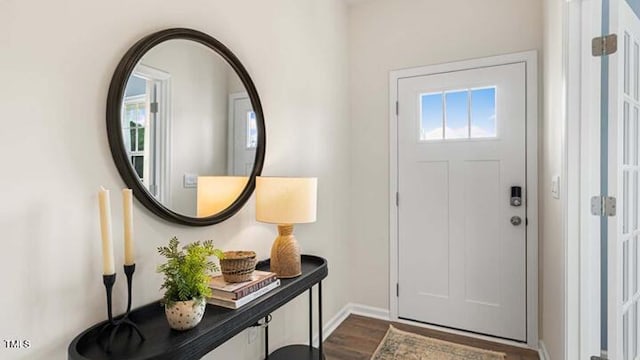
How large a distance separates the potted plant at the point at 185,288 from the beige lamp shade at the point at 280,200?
1.76ft

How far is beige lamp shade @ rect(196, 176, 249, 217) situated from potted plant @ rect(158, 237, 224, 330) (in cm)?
40

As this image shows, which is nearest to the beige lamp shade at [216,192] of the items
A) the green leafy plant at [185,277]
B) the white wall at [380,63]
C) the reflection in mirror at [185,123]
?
the reflection in mirror at [185,123]

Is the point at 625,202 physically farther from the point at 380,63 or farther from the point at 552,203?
the point at 380,63

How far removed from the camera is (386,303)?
297 cm

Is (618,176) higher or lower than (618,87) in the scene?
lower

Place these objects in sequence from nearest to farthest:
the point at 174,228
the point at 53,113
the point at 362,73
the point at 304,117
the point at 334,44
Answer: the point at 53,113 → the point at 174,228 → the point at 304,117 → the point at 334,44 → the point at 362,73

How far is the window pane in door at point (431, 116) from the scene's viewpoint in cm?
278

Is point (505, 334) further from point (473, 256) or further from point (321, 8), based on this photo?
point (321, 8)

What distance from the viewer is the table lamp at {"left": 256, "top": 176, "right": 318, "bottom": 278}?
167 centimetres

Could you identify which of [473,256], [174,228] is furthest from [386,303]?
[174,228]

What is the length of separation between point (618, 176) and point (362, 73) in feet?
6.49

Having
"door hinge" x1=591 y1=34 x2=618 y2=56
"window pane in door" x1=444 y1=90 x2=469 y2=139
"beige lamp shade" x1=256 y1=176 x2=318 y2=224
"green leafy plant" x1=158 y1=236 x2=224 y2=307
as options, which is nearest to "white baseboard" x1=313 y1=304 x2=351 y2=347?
"beige lamp shade" x1=256 y1=176 x2=318 y2=224

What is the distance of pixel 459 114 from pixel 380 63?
2.61ft

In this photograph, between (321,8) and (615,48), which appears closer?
(615,48)
